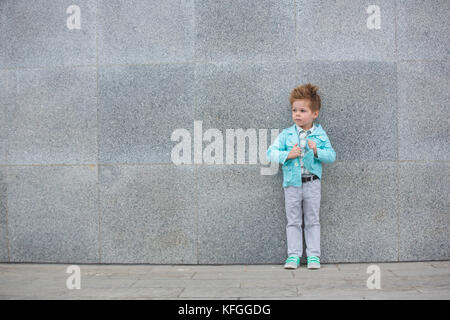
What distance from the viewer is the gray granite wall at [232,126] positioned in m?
Answer: 5.37

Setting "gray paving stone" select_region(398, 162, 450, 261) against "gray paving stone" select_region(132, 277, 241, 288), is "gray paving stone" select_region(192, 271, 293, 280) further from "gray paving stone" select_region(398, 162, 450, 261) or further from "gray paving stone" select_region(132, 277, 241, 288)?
"gray paving stone" select_region(398, 162, 450, 261)

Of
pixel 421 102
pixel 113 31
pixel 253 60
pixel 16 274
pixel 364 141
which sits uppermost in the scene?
pixel 113 31

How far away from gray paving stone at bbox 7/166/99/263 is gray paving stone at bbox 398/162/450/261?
3.92m

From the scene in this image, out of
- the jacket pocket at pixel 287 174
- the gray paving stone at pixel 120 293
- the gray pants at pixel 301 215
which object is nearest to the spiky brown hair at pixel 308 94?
the jacket pocket at pixel 287 174

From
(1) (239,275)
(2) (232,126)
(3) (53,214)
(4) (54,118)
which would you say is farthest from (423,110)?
(3) (53,214)

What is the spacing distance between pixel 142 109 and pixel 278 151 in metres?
1.84

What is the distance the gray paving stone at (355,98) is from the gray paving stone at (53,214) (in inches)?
122

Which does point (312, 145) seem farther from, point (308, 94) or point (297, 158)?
point (308, 94)

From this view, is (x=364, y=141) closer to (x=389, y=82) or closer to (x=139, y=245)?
(x=389, y=82)

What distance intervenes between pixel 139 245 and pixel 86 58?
8.32 ft

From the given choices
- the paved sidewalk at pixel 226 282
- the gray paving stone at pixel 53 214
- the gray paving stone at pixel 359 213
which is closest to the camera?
the paved sidewalk at pixel 226 282

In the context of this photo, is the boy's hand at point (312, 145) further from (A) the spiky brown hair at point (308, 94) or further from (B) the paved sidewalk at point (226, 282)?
(B) the paved sidewalk at point (226, 282)

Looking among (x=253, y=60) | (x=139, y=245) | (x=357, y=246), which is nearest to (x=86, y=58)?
(x=253, y=60)

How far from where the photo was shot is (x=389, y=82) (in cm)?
538
